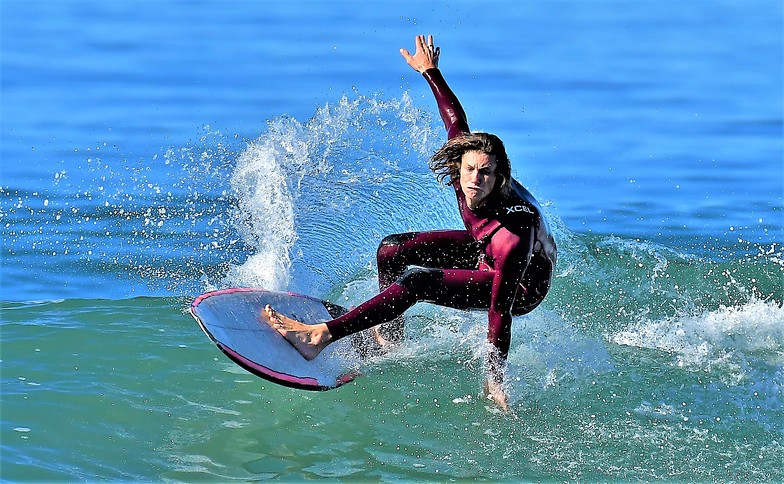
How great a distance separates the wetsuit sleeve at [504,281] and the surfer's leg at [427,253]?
0.52 m

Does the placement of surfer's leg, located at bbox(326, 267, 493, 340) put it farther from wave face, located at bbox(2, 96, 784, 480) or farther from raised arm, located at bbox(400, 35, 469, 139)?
raised arm, located at bbox(400, 35, 469, 139)

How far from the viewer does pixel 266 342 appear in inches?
244

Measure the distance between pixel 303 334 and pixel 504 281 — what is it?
3.64 ft

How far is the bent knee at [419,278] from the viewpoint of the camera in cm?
616

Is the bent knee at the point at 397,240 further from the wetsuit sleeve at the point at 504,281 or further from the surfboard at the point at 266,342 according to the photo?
the wetsuit sleeve at the point at 504,281

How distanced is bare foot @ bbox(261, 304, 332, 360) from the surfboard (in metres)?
0.03

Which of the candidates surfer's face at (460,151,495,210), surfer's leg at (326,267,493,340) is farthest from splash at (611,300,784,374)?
surfer's face at (460,151,495,210)

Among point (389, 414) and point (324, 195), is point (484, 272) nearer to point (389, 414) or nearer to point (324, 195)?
point (389, 414)

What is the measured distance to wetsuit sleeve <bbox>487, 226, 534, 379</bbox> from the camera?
6109 mm

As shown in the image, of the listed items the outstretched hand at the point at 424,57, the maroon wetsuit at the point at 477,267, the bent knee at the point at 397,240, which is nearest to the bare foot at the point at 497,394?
the maroon wetsuit at the point at 477,267

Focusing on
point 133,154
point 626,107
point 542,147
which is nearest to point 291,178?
point 133,154

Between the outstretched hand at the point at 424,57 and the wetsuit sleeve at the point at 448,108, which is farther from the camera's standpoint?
the outstretched hand at the point at 424,57

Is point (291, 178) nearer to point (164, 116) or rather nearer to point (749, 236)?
point (749, 236)

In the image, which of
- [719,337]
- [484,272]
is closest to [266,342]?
[484,272]
